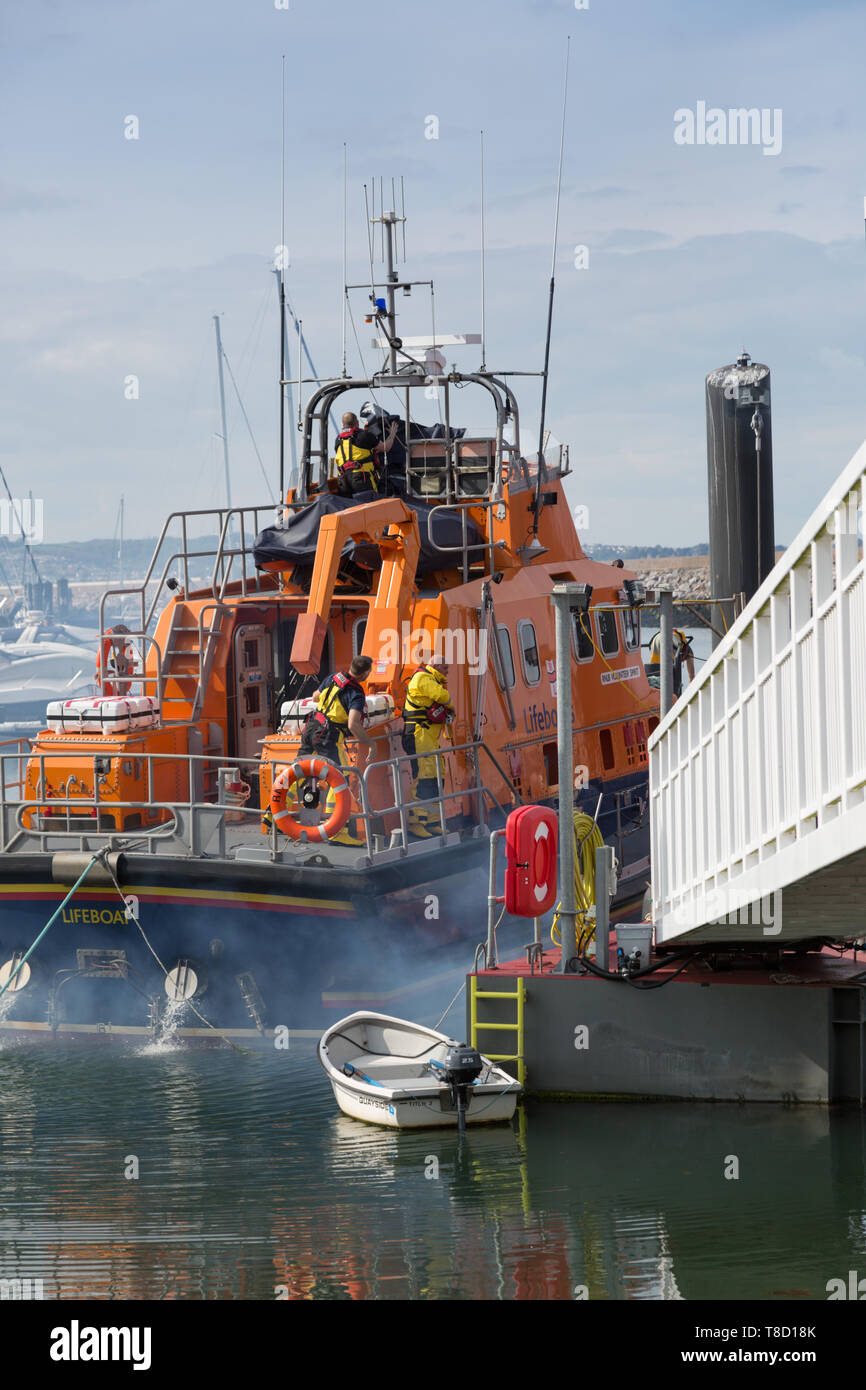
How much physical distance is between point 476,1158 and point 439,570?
5.70m

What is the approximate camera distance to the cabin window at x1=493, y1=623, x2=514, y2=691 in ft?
44.6

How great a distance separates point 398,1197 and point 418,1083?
4.70 feet

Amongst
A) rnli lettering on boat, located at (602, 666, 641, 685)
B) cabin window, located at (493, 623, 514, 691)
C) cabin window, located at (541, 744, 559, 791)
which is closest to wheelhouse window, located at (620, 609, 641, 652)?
rnli lettering on boat, located at (602, 666, 641, 685)

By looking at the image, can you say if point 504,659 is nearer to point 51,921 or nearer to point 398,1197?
point 51,921

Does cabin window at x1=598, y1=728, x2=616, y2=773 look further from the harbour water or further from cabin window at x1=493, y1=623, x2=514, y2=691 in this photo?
the harbour water

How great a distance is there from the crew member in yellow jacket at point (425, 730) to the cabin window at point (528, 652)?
1.42 m

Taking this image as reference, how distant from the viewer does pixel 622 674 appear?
16.1 meters

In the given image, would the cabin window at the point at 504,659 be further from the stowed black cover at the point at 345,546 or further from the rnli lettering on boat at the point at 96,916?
the rnli lettering on boat at the point at 96,916

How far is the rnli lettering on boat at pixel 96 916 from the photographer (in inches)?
472

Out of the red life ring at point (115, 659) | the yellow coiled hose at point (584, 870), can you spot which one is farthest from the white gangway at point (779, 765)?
the red life ring at point (115, 659)

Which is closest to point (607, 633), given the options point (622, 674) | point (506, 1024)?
point (622, 674)

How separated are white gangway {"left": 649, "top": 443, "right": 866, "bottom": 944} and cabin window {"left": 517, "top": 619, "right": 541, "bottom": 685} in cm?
331

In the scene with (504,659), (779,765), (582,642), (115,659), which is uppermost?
(582,642)

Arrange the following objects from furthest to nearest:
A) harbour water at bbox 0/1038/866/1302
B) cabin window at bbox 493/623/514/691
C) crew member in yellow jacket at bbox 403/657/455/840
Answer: cabin window at bbox 493/623/514/691
crew member in yellow jacket at bbox 403/657/455/840
harbour water at bbox 0/1038/866/1302
